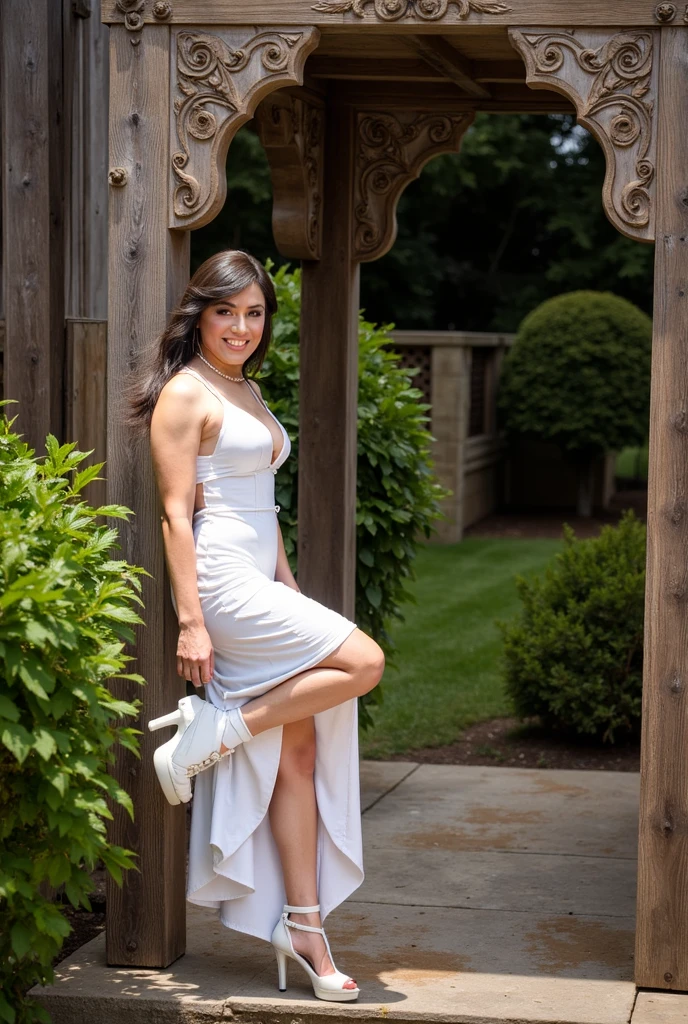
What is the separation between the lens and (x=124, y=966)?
4.11 metres

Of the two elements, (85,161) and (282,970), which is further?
(85,161)

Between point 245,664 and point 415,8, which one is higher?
point 415,8

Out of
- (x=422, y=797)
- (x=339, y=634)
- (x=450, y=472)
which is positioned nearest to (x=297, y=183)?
(x=339, y=634)

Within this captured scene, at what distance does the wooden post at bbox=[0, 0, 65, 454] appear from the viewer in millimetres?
4488

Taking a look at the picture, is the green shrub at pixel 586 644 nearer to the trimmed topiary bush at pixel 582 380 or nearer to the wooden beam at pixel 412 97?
the wooden beam at pixel 412 97

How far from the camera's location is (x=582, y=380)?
15.5m

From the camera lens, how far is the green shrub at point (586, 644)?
7.01 meters

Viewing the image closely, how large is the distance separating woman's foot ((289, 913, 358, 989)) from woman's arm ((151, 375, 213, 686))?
0.76 m

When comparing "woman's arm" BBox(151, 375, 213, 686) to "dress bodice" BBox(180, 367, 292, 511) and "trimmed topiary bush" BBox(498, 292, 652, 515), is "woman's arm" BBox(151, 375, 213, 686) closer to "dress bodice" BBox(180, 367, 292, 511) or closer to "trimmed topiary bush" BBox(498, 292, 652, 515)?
"dress bodice" BBox(180, 367, 292, 511)

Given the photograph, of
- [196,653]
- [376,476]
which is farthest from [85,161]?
[196,653]

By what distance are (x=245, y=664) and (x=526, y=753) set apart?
148 inches

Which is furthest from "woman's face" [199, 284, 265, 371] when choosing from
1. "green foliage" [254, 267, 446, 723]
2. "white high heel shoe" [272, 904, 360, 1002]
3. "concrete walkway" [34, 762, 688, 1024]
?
"green foliage" [254, 267, 446, 723]

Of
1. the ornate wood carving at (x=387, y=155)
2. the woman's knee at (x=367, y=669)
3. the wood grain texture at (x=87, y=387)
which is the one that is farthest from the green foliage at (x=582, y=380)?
the woman's knee at (x=367, y=669)

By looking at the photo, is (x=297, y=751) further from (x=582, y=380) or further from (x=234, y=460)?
(x=582, y=380)
